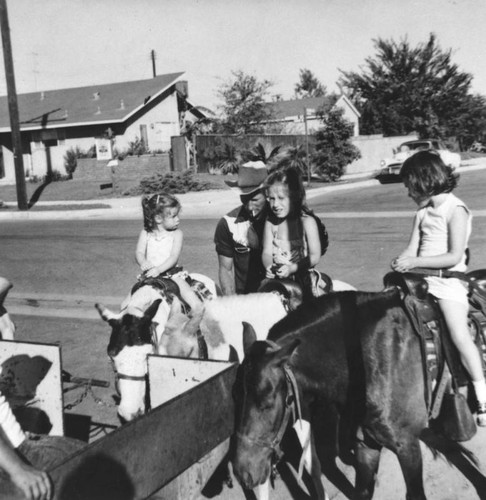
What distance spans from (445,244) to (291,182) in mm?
1223

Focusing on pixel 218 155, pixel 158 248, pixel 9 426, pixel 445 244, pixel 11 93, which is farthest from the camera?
pixel 218 155

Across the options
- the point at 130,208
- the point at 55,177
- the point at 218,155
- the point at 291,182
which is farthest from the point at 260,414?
the point at 55,177

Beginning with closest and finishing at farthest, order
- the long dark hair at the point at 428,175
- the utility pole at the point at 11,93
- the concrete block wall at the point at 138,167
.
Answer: the long dark hair at the point at 428,175 < the utility pole at the point at 11,93 < the concrete block wall at the point at 138,167

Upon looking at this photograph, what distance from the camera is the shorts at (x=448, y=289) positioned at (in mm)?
4020

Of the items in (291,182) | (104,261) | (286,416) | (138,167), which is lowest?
(104,261)

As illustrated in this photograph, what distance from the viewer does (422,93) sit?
5044cm

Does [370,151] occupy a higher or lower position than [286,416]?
higher

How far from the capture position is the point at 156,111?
40.0 m

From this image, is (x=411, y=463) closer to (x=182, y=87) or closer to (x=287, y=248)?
(x=287, y=248)

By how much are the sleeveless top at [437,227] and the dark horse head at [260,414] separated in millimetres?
1653

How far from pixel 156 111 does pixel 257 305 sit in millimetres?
37200

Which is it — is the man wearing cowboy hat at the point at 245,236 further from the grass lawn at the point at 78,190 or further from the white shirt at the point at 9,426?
the grass lawn at the point at 78,190

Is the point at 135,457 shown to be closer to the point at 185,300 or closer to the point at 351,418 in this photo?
the point at 351,418

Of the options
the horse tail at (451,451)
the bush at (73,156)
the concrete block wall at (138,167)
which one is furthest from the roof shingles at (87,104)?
the horse tail at (451,451)
